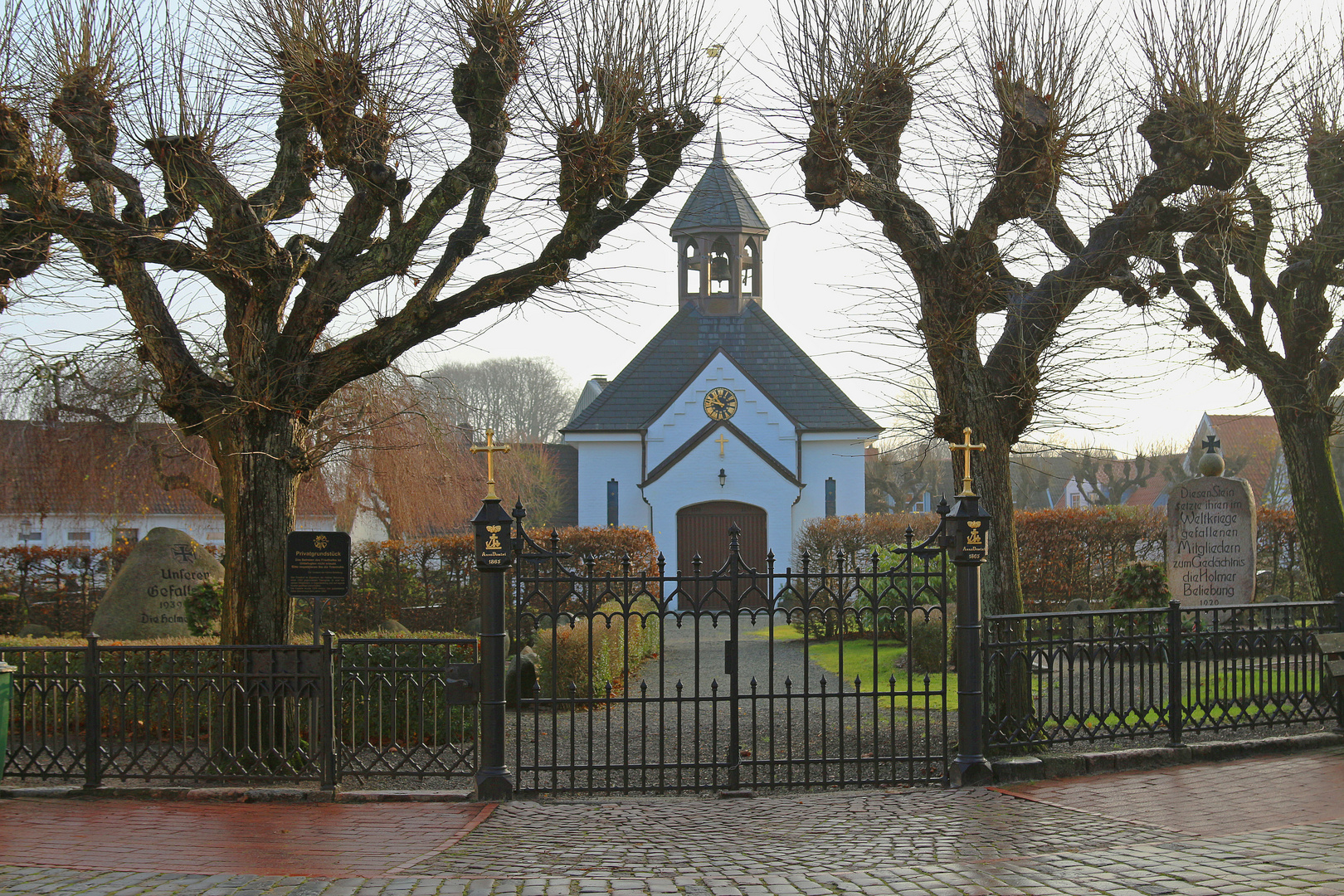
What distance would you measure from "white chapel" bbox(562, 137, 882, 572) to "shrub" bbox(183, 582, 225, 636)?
46.8 ft

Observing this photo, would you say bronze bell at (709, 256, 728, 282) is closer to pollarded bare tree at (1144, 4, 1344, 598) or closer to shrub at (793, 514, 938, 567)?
shrub at (793, 514, 938, 567)

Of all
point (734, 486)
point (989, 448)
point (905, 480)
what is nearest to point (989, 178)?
point (989, 448)

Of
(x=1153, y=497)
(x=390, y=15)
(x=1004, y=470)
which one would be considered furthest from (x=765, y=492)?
(x=1153, y=497)

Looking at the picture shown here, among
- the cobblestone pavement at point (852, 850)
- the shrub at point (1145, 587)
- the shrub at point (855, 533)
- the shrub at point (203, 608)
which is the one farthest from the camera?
the shrub at point (855, 533)

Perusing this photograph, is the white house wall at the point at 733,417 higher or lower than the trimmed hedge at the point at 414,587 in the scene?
higher

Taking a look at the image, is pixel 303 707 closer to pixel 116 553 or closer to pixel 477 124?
pixel 477 124

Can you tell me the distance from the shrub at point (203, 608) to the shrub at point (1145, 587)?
40.7 ft

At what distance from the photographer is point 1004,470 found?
9.39m

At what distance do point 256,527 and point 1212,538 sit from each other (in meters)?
11.9

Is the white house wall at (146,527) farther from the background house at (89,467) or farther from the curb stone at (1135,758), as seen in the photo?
the curb stone at (1135,758)

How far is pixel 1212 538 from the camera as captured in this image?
1455 centimetres

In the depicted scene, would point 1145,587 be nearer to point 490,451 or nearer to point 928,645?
point 928,645

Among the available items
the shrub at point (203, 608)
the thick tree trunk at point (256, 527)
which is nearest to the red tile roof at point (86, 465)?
the shrub at point (203, 608)

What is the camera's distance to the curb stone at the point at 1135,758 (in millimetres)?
8188
